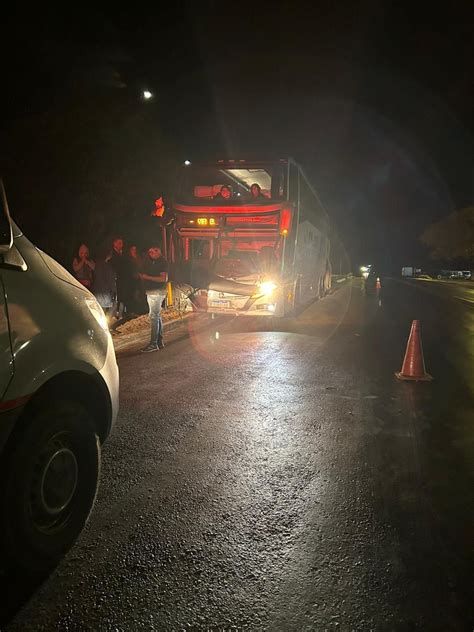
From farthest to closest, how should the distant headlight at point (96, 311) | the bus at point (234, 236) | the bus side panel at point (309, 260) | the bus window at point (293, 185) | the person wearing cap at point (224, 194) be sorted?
the bus side panel at point (309, 260), the bus window at point (293, 185), the person wearing cap at point (224, 194), the bus at point (234, 236), the distant headlight at point (96, 311)

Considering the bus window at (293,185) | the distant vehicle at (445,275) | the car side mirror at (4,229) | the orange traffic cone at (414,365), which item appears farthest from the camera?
the distant vehicle at (445,275)

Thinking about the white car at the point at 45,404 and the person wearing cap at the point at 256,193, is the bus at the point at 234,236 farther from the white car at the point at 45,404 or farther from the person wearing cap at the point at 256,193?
the white car at the point at 45,404

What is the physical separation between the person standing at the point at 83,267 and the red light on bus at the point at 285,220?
460 cm

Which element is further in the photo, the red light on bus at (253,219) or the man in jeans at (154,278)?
the red light on bus at (253,219)

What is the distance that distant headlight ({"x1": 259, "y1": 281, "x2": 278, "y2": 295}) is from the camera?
10828 millimetres

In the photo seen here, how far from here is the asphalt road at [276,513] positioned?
6.99 ft

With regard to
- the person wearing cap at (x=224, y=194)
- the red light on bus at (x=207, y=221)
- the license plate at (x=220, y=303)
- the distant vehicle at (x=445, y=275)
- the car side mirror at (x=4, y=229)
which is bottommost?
the distant vehicle at (x=445, y=275)

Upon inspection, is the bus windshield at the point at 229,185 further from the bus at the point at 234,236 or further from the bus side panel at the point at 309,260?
the bus side panel at the point at 309,260

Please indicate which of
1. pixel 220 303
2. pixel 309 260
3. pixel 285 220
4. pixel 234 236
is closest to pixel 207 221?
pixel 234 236

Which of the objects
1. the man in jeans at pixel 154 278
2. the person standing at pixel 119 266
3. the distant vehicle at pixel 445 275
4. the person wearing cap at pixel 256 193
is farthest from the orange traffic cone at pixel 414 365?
the distant vehicle at pixel 445 275

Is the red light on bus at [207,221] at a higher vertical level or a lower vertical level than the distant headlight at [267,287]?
higher

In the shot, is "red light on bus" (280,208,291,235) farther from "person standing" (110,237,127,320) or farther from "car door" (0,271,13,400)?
"car door" (0,271,13,400)

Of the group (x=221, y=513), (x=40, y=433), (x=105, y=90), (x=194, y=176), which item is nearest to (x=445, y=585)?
(x=221, y=513)

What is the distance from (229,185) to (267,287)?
2891 mm
